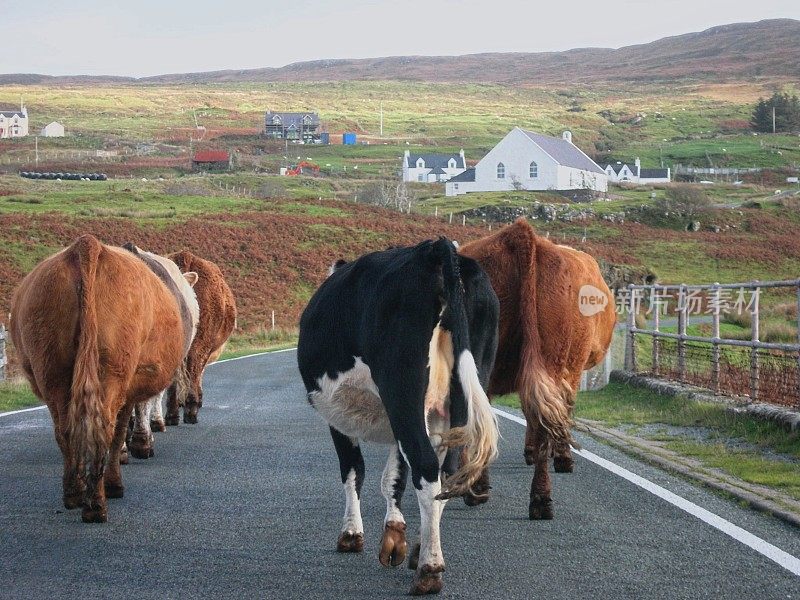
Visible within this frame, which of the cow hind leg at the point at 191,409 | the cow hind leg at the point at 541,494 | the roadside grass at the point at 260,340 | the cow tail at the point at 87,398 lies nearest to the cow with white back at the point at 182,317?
the cow tail at the point at 87,398

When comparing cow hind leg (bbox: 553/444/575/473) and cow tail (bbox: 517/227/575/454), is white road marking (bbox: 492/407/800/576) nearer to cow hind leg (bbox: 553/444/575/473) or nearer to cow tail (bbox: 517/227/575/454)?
cow hind leg (bbox: 553/444/575/473)

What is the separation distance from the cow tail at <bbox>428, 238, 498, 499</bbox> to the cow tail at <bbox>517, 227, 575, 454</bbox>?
131cm

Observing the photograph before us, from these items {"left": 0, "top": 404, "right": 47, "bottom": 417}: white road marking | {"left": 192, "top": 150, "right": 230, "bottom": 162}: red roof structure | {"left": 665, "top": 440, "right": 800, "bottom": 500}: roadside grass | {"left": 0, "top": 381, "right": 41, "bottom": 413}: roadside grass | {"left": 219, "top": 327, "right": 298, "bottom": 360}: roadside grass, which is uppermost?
{"left": 192, "top": 150, "right": 230, "bottom": 162}: red roof structure

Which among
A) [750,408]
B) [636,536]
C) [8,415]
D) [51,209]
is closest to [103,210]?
[51,209]

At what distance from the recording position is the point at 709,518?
23.4 feet

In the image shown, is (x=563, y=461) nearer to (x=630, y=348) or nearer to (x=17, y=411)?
(x=17, y=411)

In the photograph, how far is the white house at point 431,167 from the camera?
129250 mm

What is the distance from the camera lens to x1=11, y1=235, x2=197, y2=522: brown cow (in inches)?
280

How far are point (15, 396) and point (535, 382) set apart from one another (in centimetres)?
1148

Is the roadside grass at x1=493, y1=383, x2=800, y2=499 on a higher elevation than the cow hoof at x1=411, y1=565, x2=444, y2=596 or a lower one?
lower

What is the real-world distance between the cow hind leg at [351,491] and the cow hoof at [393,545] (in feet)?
1.28

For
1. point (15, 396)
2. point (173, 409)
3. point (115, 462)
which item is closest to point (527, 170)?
point (15, 396)

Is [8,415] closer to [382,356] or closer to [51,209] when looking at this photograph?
[382,356]

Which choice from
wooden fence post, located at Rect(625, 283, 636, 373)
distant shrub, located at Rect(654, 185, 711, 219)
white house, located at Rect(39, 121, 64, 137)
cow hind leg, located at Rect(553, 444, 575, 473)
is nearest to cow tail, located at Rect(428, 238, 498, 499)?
cow hind leg, located at Rect(553, 444, 575, 473)
